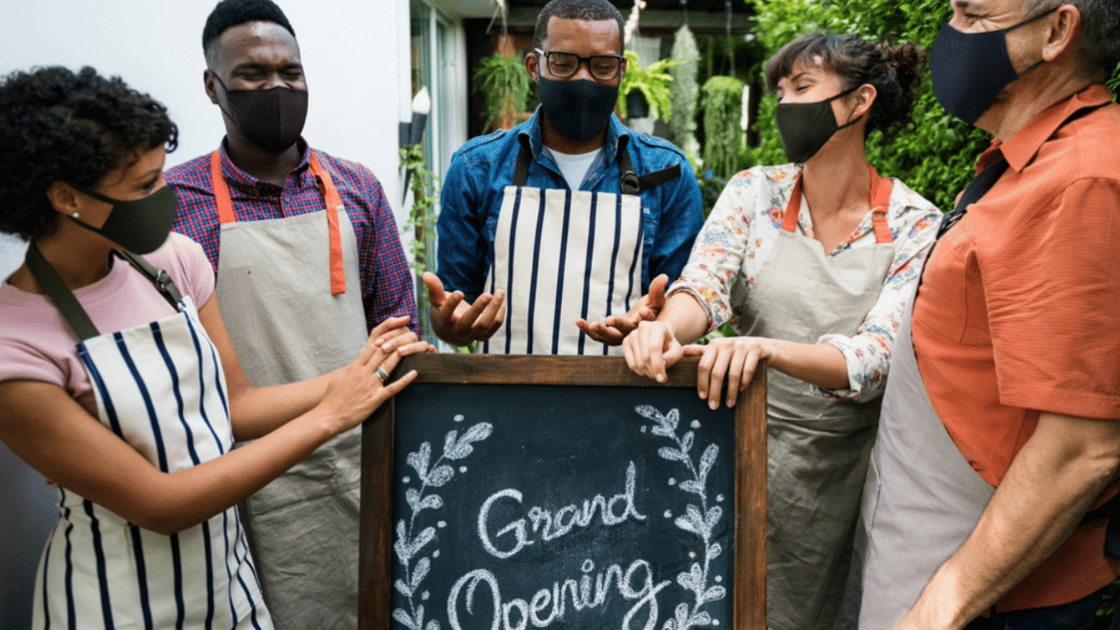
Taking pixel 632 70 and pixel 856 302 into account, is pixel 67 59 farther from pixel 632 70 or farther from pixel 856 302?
pixel 632 70

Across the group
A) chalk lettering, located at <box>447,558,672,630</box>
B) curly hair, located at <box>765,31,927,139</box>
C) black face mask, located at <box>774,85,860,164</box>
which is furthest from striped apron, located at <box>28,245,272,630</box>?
curly hair, located at <box>765,31,927,139</box>

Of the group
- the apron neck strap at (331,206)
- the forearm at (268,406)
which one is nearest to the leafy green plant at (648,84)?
the apron neck strap at (331,206)

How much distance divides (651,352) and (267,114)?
1.22 metres

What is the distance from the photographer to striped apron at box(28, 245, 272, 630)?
120 cm

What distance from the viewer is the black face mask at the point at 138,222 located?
1199 millimetres

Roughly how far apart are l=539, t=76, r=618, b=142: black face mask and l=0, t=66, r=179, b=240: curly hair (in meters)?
1.01

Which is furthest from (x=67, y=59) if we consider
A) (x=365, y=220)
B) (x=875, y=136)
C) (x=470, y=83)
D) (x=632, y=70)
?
(x=470, y=83)

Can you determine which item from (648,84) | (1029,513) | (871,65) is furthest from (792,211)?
(648,84)

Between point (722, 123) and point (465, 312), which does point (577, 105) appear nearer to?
point (465, 312)

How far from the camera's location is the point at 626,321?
1570mm

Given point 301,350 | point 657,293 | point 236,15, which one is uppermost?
point 236,15

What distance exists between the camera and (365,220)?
2.07 meters

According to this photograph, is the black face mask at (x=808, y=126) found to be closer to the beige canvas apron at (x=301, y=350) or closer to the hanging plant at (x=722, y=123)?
the beige canvas apron at (x=301, y=350)

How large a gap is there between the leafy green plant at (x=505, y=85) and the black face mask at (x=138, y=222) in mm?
5180
